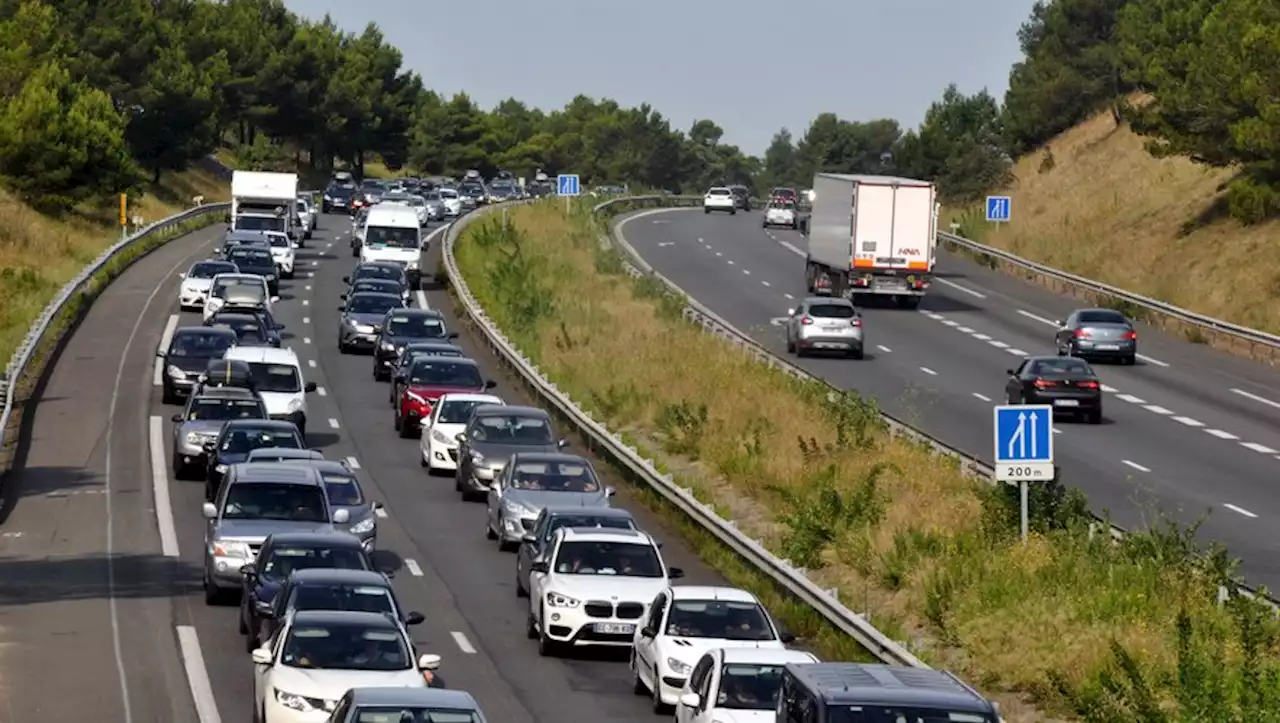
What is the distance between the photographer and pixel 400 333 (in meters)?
52.4

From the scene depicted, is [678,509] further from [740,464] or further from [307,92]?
[307,92]

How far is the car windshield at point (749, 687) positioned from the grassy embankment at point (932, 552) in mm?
2731

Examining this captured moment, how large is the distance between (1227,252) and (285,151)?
93687 millimetres

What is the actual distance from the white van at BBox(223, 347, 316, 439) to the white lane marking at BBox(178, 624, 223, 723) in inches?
606

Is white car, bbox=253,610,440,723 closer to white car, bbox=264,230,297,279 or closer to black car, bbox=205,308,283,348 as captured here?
black car, bbox=205,308,283,348

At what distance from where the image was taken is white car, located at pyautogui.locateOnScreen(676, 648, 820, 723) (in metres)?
19.3

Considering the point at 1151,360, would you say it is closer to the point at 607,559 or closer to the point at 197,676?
the point at 607,559

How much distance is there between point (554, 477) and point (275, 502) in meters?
5.58

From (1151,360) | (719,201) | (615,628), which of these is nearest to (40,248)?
(1151,360)

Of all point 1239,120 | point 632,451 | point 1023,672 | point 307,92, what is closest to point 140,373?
point 632,451

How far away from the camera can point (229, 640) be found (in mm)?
25953

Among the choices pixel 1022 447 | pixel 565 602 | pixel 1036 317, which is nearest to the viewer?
pixel 565 602

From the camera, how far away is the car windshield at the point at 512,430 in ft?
124

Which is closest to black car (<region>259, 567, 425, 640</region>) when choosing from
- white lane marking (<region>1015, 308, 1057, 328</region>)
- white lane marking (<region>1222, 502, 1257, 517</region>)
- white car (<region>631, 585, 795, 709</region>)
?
white car (<region>631, 585, 795, 709</region>)
